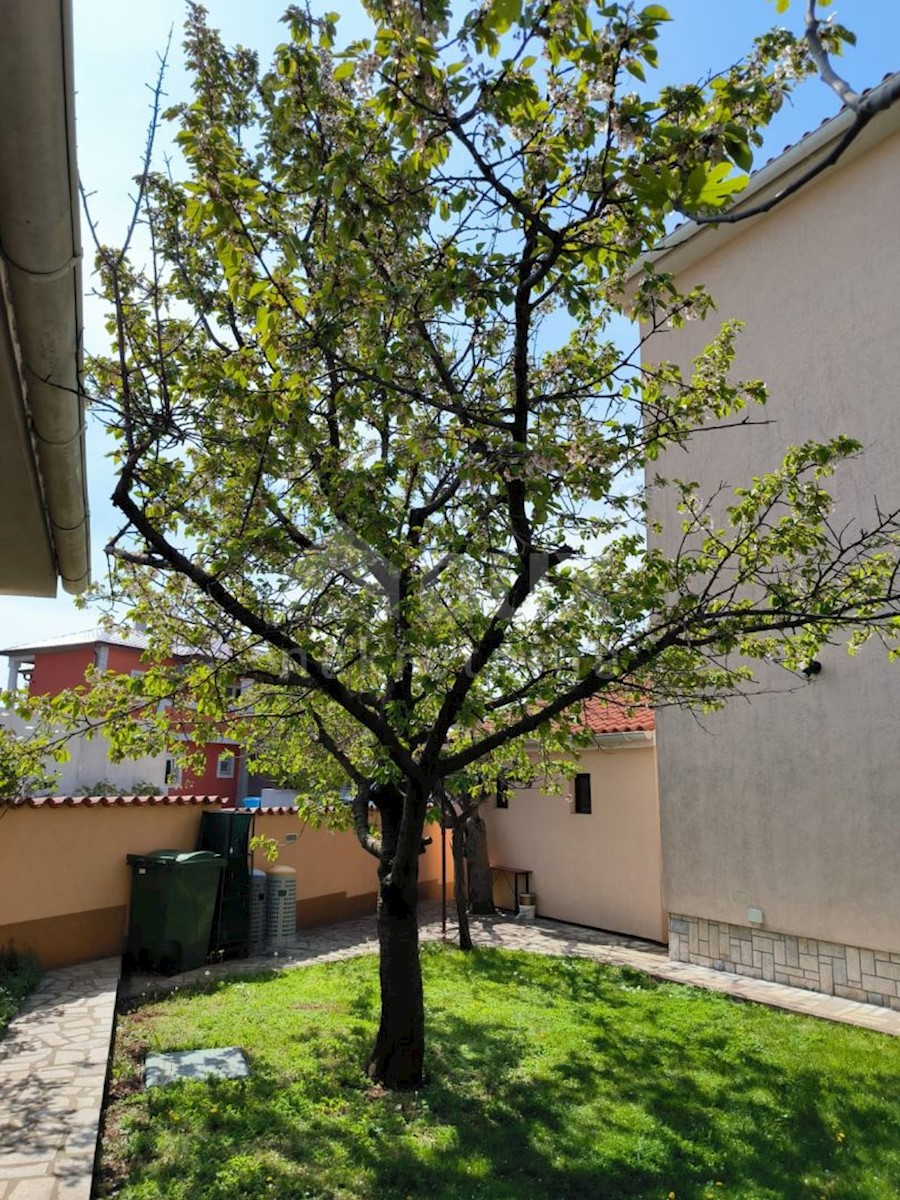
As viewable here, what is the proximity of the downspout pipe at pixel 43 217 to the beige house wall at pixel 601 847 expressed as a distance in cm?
1000

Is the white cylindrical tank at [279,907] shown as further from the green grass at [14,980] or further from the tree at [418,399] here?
the tree at [418,399]

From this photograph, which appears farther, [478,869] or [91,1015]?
[478,869]

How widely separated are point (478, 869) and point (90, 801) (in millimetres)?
7678

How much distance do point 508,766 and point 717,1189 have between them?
5948mm

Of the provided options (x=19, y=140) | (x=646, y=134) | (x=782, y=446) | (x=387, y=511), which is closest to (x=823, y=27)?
(x=646, y=134)

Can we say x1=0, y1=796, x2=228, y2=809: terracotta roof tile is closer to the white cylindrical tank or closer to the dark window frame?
the white cylindrical tank

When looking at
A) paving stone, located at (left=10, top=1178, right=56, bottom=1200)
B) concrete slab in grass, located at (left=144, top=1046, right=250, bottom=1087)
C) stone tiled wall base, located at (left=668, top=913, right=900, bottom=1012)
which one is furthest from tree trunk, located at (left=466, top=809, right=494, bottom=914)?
paving stone, located at (left=10, top=1178, right=56, bottom=1200)

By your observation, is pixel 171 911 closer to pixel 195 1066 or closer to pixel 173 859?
pixel 173 859

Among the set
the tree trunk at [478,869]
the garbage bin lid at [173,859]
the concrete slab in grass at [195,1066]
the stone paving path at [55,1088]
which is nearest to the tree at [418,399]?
the concrete slab in grass at [195,1066]

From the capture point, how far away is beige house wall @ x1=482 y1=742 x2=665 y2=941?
12492 millimetres

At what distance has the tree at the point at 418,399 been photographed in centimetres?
408

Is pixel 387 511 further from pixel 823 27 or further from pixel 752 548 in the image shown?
pixel 823 27

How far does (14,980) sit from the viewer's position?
26.9ft

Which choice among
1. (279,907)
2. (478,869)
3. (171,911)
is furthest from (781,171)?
(478,869)
